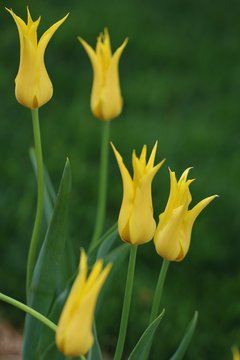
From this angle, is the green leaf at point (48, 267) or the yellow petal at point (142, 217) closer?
the yellow petal at point (142, 217)

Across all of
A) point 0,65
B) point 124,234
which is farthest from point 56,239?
point 0,65

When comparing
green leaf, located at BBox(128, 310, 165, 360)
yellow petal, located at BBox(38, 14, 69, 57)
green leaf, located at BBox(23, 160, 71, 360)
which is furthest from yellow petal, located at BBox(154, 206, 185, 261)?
yellow petal, located at BBox(38, 14, 69, 57)

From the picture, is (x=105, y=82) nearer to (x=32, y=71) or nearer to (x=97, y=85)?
(x=97, y=85)

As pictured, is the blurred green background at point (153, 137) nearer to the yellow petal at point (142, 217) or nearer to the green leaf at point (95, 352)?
the green leaf at point (95, 352)

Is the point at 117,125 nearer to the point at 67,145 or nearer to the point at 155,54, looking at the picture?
the point at 67,145

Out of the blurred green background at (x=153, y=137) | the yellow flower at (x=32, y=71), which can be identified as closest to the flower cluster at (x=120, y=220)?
the yellow flower at (x=32, y=71)
